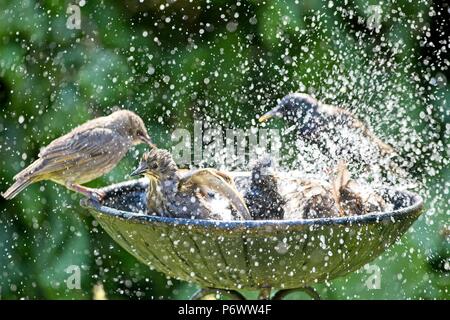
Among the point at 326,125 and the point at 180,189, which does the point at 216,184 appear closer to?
the point at 180,189

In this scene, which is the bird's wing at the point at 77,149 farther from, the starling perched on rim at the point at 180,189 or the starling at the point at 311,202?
the starling at the point at 311,202


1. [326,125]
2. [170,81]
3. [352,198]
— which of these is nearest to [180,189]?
[352,198]

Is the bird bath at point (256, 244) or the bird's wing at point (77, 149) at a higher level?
the bird's wing at point (77, 149)

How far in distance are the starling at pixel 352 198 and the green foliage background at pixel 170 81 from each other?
0.96 m

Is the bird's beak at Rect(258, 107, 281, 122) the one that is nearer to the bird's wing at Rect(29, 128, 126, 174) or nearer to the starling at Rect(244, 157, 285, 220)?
the bird's wing at Rect(29, 128, 126, 174)

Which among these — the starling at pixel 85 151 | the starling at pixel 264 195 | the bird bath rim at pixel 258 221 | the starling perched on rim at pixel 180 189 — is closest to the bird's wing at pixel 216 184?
the starling perched on rim at pixel 180 189

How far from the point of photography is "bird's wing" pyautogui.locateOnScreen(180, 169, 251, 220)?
2.60m

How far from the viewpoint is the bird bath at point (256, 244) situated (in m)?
2.30

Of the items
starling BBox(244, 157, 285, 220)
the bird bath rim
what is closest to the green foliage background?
starling BBox(244, 157, 285, 220)

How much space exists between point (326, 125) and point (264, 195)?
1131mm

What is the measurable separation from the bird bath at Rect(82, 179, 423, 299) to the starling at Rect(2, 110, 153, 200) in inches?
27.5

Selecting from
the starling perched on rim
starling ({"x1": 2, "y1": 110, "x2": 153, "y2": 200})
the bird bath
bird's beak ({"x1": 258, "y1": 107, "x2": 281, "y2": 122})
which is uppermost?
bird's beak ({"x1": 258, "y1": 107, "x2": 281, "y2": 122})
